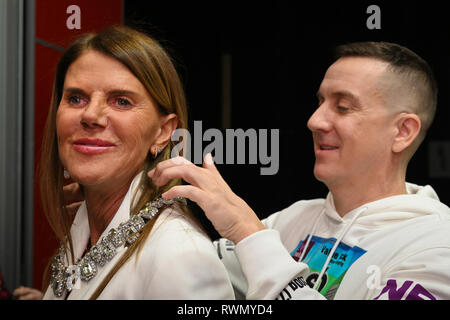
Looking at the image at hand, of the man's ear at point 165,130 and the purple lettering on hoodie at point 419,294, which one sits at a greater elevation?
the man's ear at point 165,130

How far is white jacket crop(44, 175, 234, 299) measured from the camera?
32.6 inches

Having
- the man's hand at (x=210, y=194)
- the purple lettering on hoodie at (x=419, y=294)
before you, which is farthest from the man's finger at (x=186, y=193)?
the purple lettering on hoodie at (x=419, y=294)

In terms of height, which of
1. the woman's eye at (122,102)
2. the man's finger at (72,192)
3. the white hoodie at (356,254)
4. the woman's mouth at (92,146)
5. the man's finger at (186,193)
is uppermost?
the woman's eye at (122,102)

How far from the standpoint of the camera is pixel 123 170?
3.09 feet

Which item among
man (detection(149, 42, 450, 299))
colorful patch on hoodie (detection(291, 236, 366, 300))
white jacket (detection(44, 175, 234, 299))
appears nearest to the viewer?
white jacket (detection(44, 175, 234, 299))

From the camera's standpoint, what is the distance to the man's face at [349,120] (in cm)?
103

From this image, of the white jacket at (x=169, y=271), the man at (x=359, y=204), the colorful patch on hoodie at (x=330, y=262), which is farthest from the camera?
the colorful patch on hoodie at (x=330, y=262)

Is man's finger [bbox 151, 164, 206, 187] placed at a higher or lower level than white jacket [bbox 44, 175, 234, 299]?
higher

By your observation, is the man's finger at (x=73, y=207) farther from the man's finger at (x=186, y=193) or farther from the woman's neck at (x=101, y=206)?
the man's finger at (x=186, y=193)

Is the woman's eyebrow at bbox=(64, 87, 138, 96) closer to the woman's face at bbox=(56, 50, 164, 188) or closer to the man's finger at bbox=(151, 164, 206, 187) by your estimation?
the woman's face at bbox=(56, 50, 164, 188)

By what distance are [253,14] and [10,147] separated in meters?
0.62

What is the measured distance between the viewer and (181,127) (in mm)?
997

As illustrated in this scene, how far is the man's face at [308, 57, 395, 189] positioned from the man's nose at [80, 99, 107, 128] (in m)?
0.45

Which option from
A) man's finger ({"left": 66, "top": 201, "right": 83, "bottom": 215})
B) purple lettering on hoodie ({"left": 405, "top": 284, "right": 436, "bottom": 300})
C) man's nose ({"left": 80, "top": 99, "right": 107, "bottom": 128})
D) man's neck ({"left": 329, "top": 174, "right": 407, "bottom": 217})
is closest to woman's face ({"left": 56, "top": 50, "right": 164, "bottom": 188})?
man's nose ({"left": 80, "top": 99, "right": 107, "bottom": 128})
